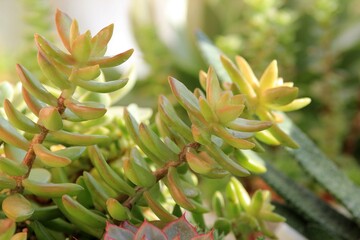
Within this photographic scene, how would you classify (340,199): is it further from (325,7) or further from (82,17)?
(82,17)

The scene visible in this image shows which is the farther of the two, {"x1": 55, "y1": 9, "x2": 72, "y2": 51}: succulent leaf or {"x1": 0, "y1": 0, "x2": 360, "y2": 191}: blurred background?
{"x1": 0, "y1": 0, "x2": 360, "y2": 191}: blurred background

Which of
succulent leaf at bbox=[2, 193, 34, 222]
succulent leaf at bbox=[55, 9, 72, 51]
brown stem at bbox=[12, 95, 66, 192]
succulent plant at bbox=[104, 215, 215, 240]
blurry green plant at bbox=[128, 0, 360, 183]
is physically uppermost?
blurry green plant at bbox=[128, 0, 360, 183]

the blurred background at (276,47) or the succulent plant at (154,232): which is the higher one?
the blurred background at (276,47)

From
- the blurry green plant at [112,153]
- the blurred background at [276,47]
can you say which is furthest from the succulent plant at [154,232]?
the blurred background at [276,47]

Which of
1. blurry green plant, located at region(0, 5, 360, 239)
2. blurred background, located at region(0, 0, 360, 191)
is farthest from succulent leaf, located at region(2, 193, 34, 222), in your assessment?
blurred background, located at region(0, 0, 360, 191)

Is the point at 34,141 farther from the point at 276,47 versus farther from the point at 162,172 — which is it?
the point at 276,47

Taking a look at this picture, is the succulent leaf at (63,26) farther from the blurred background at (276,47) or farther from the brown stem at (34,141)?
the blurred background at (276,47)

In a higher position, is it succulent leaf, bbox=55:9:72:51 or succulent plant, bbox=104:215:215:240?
succulent leaf, bbox=55:9:72:51

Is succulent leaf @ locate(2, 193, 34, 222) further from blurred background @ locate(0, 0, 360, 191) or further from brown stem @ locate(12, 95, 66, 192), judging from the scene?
blurred background @ locate(0, 0, 360, 191)
